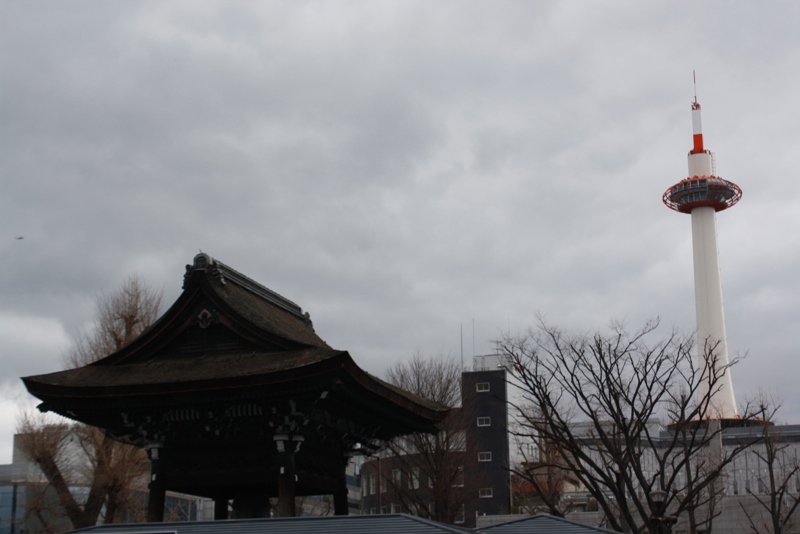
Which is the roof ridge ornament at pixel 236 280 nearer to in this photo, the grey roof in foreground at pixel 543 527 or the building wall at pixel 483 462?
the grey roof in foreground at pixel 543 527

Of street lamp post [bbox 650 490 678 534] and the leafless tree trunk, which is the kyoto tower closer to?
the leafless tree trunk

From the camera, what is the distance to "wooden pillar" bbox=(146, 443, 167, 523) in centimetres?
1805

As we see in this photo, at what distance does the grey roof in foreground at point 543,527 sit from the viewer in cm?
1480

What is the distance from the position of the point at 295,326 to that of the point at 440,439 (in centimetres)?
2196

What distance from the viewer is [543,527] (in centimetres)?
1531

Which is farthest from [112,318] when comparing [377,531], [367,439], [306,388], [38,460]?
[377,531]

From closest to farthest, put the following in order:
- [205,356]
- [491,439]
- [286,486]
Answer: [286,486]
[205,356]
[491,439]

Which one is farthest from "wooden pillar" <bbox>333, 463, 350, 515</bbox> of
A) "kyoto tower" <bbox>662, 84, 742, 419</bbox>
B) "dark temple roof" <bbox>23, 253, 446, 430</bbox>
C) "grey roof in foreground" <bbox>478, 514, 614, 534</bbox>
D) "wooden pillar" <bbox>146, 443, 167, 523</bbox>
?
"kyoto tower" <bbox>662, 84, 742, 419</bbox>

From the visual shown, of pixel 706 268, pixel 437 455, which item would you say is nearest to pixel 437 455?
pixel 437 455

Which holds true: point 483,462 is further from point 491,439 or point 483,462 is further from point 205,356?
point 205,356

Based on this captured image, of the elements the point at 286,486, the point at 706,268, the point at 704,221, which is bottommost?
the point at 286,486

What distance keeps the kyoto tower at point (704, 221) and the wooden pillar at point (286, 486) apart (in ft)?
262

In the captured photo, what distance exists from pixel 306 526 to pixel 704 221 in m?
86.2

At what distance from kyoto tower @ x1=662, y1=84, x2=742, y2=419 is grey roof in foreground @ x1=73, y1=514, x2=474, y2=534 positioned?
272ft
